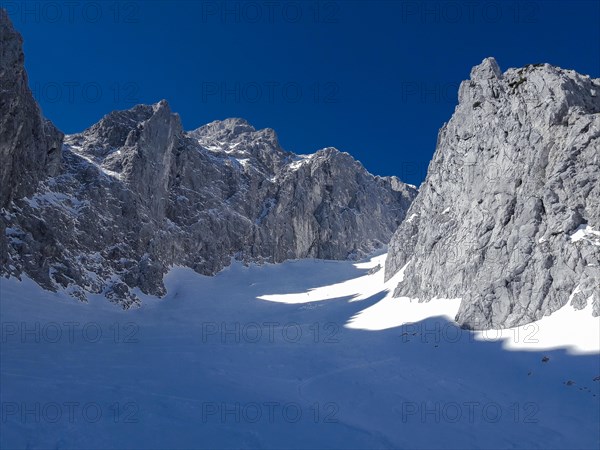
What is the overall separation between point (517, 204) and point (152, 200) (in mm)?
62700

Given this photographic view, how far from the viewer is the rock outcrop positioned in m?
53.5

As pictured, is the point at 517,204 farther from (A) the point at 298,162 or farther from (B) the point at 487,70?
(A) the point at 298,162

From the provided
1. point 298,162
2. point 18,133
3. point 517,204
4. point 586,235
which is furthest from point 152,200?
point 586,235

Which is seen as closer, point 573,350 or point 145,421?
point 145,421

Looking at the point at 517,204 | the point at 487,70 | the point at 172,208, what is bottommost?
the point at 517,204

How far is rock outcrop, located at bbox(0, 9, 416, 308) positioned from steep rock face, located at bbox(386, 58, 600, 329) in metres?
44.0

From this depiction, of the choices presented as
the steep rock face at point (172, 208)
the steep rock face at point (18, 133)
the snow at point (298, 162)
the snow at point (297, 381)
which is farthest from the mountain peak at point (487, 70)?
the snow at point (298, 162)

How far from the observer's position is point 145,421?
15531 mm

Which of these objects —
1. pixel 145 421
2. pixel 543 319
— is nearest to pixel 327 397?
pixel 145 421

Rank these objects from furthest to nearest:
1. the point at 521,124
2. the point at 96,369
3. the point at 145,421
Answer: the point at 521,124 < the point at 96,369 < the point at 145,421

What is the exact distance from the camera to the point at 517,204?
40281 millimetres

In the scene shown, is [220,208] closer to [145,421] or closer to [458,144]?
[458,144]

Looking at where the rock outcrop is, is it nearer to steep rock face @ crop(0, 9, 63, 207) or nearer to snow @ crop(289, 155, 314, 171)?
steep rock face @ crop(0, 9, 63, 207)

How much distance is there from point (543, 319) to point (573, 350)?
5330mm
